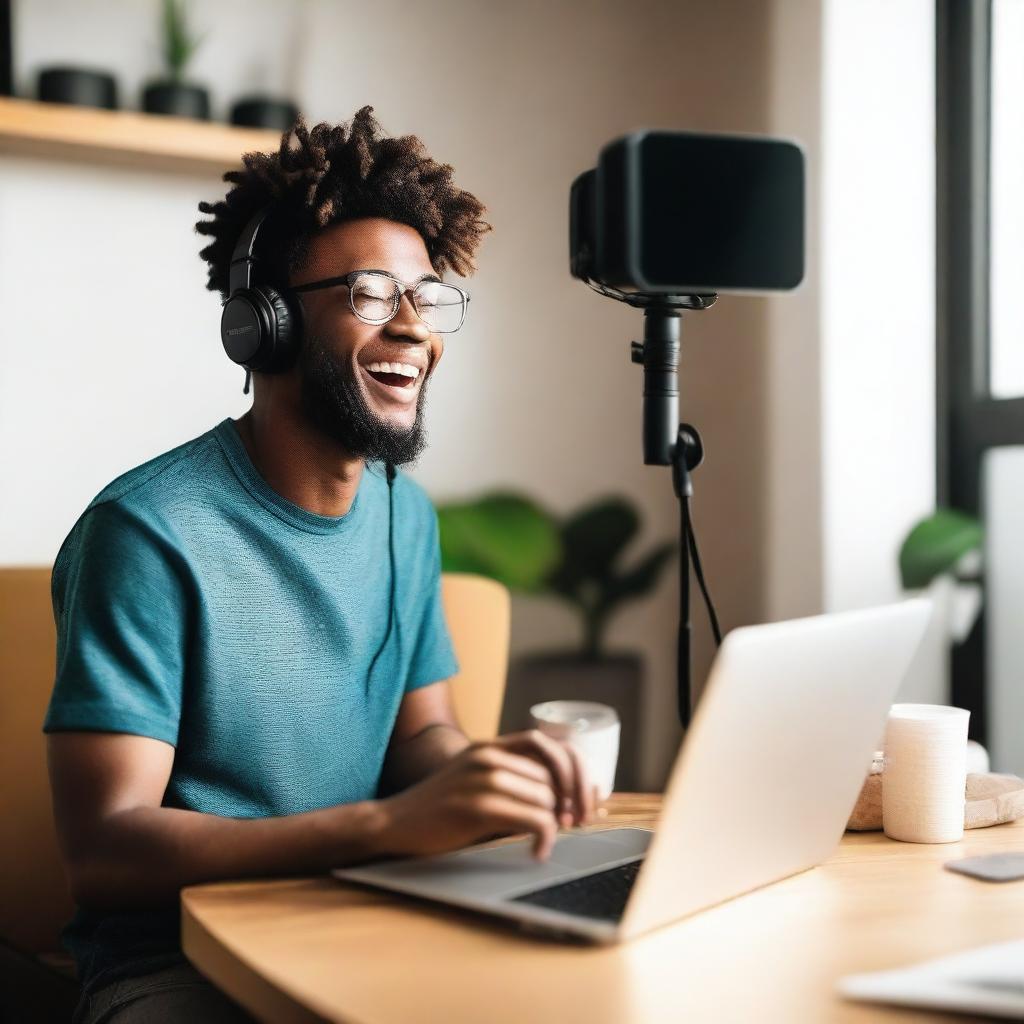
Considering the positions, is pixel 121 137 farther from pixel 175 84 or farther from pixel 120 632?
pixel 120 632

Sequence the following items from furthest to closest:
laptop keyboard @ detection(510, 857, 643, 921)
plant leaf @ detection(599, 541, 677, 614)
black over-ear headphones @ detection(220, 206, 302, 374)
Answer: plant leaf @ detection(599, 541, 677, 614), black over-ear headphones @ detection(220, 206, 302, 374), laptop keyboard @ detection(510, 857, 643, 921)

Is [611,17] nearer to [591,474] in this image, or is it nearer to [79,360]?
[591,474]

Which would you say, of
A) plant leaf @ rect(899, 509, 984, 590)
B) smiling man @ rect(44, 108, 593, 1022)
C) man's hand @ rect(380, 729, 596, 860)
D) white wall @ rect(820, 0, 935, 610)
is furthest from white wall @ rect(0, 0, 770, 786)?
man's hand @ rect(380, 729, 596, 860)

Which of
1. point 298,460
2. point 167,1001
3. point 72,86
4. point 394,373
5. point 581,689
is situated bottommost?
point 581,689

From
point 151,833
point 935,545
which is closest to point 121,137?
point 151,833

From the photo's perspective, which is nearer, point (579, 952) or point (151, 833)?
point (579, 952)

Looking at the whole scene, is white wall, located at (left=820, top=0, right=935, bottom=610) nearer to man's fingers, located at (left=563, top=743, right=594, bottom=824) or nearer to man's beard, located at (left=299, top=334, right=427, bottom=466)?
man's beard, located at (left=299, top=334, right=427, bottom=466)

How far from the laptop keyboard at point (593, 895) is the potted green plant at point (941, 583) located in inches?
65.5

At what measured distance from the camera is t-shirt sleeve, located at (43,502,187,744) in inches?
42.9

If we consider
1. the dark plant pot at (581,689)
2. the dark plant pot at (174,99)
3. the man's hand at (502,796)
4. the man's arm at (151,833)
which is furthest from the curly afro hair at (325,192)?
the dark plant pot at (581,689)

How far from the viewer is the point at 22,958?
1.40 meters

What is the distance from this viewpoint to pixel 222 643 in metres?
1.24

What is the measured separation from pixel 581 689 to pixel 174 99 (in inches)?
62.5

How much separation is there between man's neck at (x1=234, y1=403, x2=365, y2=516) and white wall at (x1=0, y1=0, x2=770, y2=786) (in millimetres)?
1226
